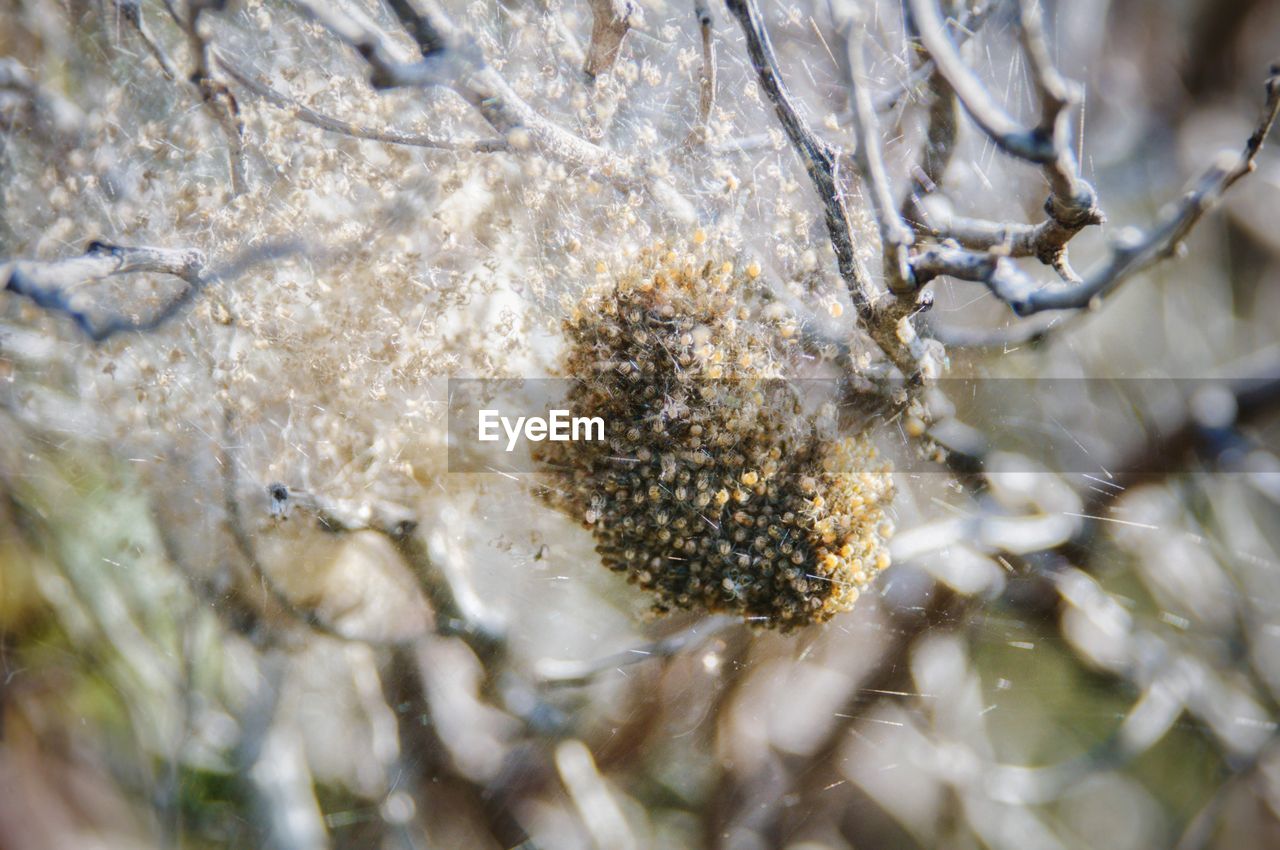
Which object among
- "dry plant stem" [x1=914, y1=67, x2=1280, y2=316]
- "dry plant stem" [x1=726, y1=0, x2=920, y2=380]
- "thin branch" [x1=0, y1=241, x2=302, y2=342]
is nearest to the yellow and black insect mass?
"dry plant stem" [x1=726, y1=0, x2=920, y2=380]

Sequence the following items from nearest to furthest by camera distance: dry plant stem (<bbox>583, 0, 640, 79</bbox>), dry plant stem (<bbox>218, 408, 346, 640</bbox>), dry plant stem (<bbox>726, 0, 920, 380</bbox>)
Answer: dry plant stem (<bbox>726, 0, 920, 380</bbox>) → dry plant stem (<bbox>583, 0, 640, 79</bbox>) → dry plant stem (<bbox>218, 408, 346, 640</bbox>)

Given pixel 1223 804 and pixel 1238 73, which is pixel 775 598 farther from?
pixel 1238 73

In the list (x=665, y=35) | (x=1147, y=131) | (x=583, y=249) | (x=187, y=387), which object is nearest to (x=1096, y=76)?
(x=1147, y=131)

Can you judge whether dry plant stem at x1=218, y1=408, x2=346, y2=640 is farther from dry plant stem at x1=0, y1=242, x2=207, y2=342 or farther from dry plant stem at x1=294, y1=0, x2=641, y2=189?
dry plant stem at x1=294, y1=0, x2=641, y2=189

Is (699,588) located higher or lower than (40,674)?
higher

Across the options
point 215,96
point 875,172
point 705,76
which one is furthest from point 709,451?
point 215,96

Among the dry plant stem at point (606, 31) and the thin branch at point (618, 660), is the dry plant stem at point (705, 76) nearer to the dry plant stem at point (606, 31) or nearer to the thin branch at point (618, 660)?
the dry plant stem at point (606, 31)
